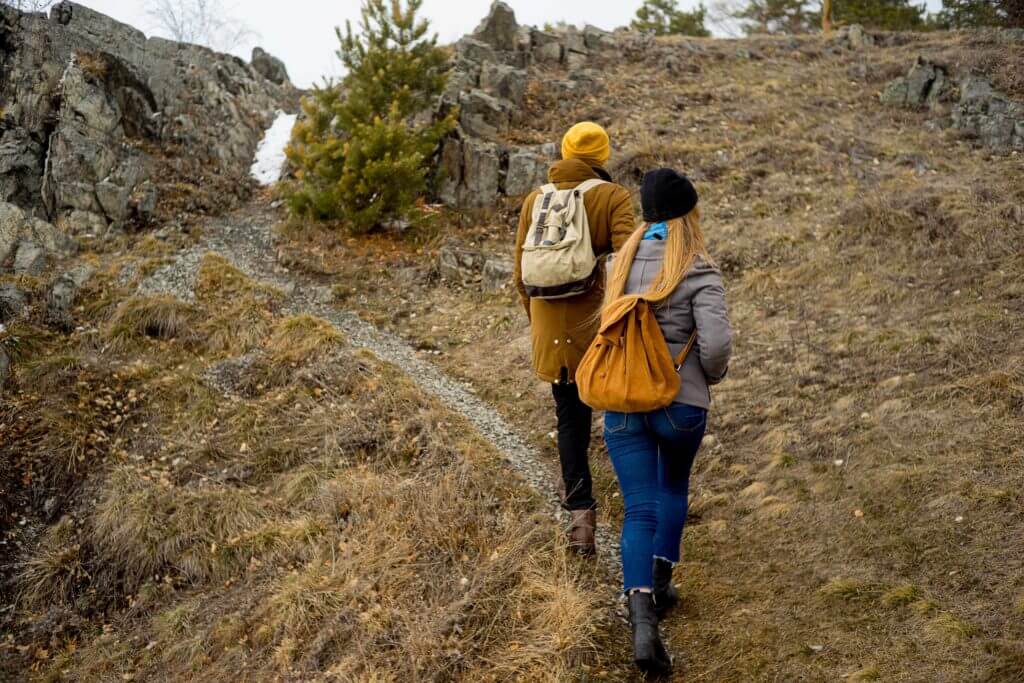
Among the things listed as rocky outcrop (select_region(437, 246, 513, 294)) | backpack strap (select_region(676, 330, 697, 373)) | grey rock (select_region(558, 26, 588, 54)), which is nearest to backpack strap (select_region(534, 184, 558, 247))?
backpack strap (select_region(676, 330, 697, 373))

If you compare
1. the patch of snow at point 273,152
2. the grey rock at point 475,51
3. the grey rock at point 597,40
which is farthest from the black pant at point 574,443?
the grey rock at point 597,40

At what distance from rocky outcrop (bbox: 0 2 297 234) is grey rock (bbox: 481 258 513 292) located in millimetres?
6126

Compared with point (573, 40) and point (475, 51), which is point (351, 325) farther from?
point (573, 40)

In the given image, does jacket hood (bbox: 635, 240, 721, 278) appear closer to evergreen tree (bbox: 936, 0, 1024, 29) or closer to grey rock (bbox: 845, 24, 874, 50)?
evergreen tree (bbox: 936, 0, 1024, 29)

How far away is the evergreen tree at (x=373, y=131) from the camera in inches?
461

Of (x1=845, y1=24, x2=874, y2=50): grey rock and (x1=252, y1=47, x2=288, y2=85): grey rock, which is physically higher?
(x1=845, y1=24, x2=874, y2=50): grey rock

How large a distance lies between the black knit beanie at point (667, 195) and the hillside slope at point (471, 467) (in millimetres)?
2214

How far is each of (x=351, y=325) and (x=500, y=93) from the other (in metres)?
9.06

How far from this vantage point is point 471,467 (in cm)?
572

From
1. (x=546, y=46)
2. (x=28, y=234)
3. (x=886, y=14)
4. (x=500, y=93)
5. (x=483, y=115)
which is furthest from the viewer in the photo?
(x=886, y=14)

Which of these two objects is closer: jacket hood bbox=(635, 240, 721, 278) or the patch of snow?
jacket hood bbox=(635, 240, 721, 278)

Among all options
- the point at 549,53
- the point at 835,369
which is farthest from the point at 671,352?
the point at 549,53

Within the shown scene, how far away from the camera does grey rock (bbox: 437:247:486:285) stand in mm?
11281

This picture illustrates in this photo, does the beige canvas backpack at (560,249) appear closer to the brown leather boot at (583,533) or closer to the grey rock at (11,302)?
the brown leather boot at (583,533)
